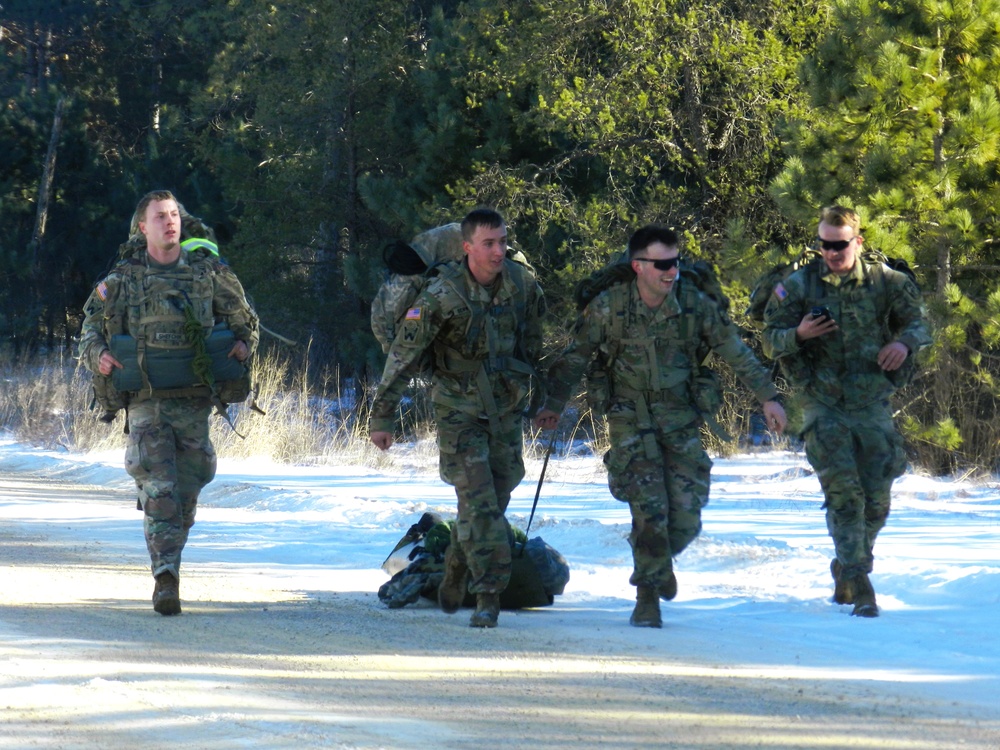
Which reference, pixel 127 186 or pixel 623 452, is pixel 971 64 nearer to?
pixel 623 452

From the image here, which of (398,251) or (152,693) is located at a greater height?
(398,251)

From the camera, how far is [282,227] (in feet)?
78.0

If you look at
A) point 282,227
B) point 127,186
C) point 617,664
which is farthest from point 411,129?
point 617,664

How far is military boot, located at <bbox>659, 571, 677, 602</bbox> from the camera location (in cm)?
711

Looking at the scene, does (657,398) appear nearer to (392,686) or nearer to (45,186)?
(392,686)

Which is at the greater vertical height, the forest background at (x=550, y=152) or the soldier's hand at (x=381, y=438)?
the forest background at (x=550, y=152)

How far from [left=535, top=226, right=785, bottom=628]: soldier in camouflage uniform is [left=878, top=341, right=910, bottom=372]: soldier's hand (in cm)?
59

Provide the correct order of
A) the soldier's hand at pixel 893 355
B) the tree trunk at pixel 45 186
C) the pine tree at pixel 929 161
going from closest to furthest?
the soldier's hand at pixel 893 355 → the pine tree at pixel 929 161 → the tree trunk at pixel 45 186

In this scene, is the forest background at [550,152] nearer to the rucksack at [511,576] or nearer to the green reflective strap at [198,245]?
the rucksack at [511,576]

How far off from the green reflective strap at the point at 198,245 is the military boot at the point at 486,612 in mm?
2303

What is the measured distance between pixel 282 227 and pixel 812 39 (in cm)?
976

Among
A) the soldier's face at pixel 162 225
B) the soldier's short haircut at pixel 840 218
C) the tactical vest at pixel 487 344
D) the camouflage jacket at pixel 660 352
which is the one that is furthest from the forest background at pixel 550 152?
the soldier's face at pixel 162 225

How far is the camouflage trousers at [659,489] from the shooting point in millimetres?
7062

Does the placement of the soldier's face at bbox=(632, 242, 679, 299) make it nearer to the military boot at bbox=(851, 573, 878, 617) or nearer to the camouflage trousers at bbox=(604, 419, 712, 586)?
the camouflage trousers at bbox=(604, 419, 712, 586)
